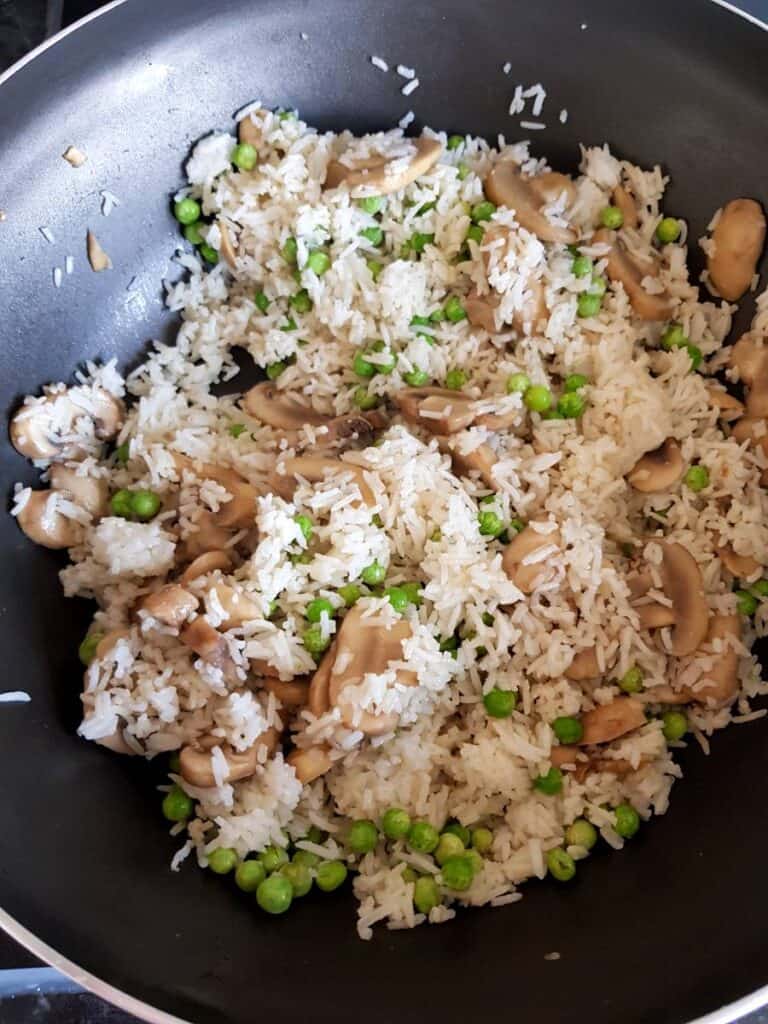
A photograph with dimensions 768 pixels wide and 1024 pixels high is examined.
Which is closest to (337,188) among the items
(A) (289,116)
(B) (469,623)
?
(A) (289,116)

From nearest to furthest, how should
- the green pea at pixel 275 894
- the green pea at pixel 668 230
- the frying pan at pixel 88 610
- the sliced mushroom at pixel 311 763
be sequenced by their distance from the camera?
the frying pan at pixel 88 610 < the green pea at pixel 275 894 < the sliced mushroom at pixel 311 763 < the green pea at pixel 668 230

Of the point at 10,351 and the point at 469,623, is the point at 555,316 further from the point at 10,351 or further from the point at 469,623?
the point at 10,351

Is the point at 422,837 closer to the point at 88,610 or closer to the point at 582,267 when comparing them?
the point at 88,610

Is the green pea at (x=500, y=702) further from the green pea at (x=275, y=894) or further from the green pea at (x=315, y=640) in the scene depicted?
the green pea at (x=275, y=894)

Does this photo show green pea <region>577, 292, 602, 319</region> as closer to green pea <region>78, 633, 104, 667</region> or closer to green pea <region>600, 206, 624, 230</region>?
green pea <region>600, 206, 624, 230</region>

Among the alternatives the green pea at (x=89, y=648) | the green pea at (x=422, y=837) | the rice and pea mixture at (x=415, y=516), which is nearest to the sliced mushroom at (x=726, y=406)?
the rice and pea mixture at (x=415, y=516)

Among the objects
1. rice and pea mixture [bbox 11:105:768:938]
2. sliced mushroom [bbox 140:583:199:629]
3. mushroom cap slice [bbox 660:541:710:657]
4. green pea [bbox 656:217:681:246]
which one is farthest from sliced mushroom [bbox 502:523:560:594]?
green pea [bbox 656:217:681:246]
